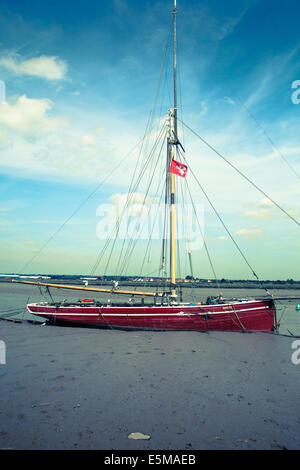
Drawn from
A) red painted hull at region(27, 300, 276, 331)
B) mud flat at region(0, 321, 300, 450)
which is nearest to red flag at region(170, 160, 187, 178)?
red painted hull at region(27, 300, 276, 331)

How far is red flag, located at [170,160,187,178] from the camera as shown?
30031 mm

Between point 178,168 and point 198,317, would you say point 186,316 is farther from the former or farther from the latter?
point 178,168

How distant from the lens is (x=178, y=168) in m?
30.3

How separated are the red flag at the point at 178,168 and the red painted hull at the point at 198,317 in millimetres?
14097

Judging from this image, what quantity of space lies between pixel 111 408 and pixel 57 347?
35.5 feet

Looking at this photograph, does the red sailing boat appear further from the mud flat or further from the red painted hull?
the mud flat

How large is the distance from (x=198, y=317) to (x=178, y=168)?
1569 centimetres

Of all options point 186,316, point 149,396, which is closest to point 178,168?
point 186,316

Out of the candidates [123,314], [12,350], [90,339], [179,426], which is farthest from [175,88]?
[179,426]

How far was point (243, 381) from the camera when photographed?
12695mm

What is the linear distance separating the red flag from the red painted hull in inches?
555

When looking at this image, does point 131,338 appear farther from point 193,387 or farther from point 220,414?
point 220,414
